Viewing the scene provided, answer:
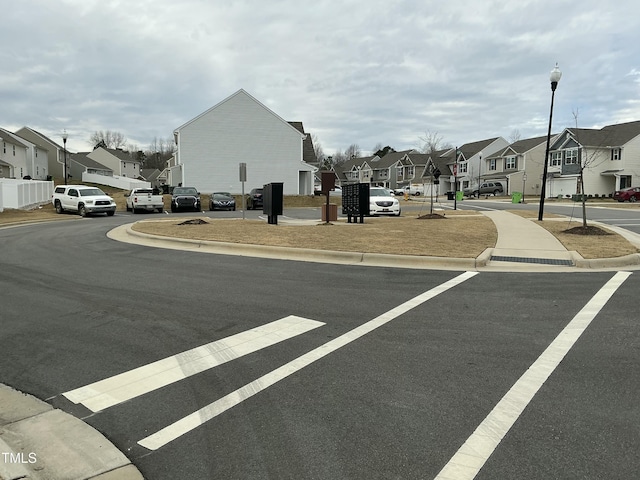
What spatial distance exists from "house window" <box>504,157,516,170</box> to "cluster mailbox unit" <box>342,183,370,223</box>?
55.8 m

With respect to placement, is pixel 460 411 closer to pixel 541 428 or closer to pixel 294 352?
pixel 541 428

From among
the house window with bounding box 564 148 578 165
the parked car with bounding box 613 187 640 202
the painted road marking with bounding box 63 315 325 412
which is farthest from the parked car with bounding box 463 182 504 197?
the painted road marking with bounding box 63 315 325 412

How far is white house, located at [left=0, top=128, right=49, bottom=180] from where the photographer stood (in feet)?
161

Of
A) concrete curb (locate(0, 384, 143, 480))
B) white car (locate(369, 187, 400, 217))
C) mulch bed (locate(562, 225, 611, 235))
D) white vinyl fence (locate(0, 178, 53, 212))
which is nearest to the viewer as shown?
concrete curb (locate(0, 384, 143, 480))

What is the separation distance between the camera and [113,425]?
3.43m

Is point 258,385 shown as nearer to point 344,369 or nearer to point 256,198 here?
point 344,369

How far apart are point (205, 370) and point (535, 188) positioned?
68451 millimetres

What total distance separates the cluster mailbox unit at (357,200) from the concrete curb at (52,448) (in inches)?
599

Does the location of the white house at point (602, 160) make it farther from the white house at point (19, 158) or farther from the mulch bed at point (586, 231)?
the white house at point (19, 158)

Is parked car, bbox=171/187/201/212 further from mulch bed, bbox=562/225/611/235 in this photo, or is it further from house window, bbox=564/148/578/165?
house window, bbox=564/148/578/165

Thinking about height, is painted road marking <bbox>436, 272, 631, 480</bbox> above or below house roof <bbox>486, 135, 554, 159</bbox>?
below

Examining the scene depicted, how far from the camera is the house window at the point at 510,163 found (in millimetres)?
67225

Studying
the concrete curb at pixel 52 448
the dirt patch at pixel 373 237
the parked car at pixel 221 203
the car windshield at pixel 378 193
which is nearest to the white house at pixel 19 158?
the parked car at pixel 221 203

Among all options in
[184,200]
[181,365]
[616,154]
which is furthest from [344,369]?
[616,154]
